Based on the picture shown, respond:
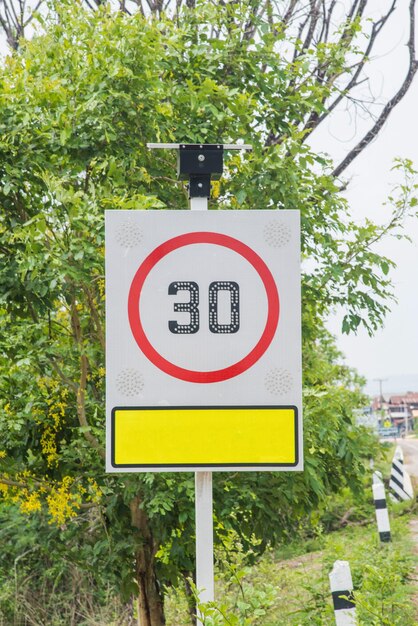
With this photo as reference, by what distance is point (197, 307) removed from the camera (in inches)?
101

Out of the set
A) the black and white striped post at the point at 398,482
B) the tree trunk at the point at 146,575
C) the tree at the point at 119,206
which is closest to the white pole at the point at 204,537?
the tree at the point at 119,206

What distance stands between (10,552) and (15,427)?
294cm

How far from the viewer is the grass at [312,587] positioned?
295 cm

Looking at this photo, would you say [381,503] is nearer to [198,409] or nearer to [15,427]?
[15,427]

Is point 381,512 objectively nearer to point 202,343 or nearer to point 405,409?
point 202,343

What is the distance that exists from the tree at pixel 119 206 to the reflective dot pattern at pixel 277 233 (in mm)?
1906

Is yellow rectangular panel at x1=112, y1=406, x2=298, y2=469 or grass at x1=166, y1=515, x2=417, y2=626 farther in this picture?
grass at x1=166, y1=515, x2=417, y2=626

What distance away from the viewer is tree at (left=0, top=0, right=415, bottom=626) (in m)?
4.73

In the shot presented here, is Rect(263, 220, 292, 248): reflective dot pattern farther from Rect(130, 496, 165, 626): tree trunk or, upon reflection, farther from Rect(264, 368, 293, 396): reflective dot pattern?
Rect(130, 496, 165, 626): tree trunk

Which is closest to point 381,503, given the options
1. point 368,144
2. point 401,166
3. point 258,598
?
point 368,144

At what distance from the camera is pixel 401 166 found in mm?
5090

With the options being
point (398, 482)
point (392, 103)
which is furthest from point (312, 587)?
point (398, 482)

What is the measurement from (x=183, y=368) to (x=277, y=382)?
293 mm

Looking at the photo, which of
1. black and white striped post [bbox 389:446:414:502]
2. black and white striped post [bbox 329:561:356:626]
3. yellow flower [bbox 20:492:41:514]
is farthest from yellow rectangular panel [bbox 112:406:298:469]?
black and white striped post [bbox 389:446:414:502]
